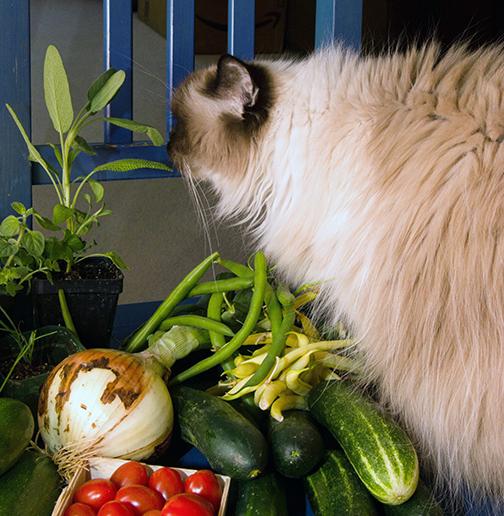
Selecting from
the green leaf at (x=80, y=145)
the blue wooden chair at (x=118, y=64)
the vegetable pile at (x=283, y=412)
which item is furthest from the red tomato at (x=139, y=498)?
the green leaf at (x=80, y=145)

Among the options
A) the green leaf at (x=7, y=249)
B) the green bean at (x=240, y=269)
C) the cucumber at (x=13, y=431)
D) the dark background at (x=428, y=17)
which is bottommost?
the cucumber at (x=13, y=431)

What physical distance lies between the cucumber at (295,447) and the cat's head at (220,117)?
1.73 ft

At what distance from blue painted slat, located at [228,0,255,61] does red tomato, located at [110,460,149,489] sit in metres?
0.97

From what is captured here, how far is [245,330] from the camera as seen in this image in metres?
0.95

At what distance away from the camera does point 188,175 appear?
1.18 metres

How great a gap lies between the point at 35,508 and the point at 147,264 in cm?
253

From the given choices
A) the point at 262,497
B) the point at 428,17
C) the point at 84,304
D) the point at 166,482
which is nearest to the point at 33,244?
the point at 84,304

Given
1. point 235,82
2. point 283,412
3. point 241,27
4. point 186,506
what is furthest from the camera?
point 241,27

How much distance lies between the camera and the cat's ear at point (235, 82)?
966 mm

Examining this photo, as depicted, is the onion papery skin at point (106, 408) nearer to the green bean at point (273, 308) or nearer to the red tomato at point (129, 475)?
the red tomato at point (129, 475)

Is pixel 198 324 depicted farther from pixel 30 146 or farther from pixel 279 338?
pixel 30 146

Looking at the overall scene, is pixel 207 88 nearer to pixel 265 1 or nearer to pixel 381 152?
pixel 381 152

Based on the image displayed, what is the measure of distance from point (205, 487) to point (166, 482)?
0.19 ft

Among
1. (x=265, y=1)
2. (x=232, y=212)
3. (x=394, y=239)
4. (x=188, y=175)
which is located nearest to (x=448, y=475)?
(x=394, y=239)
